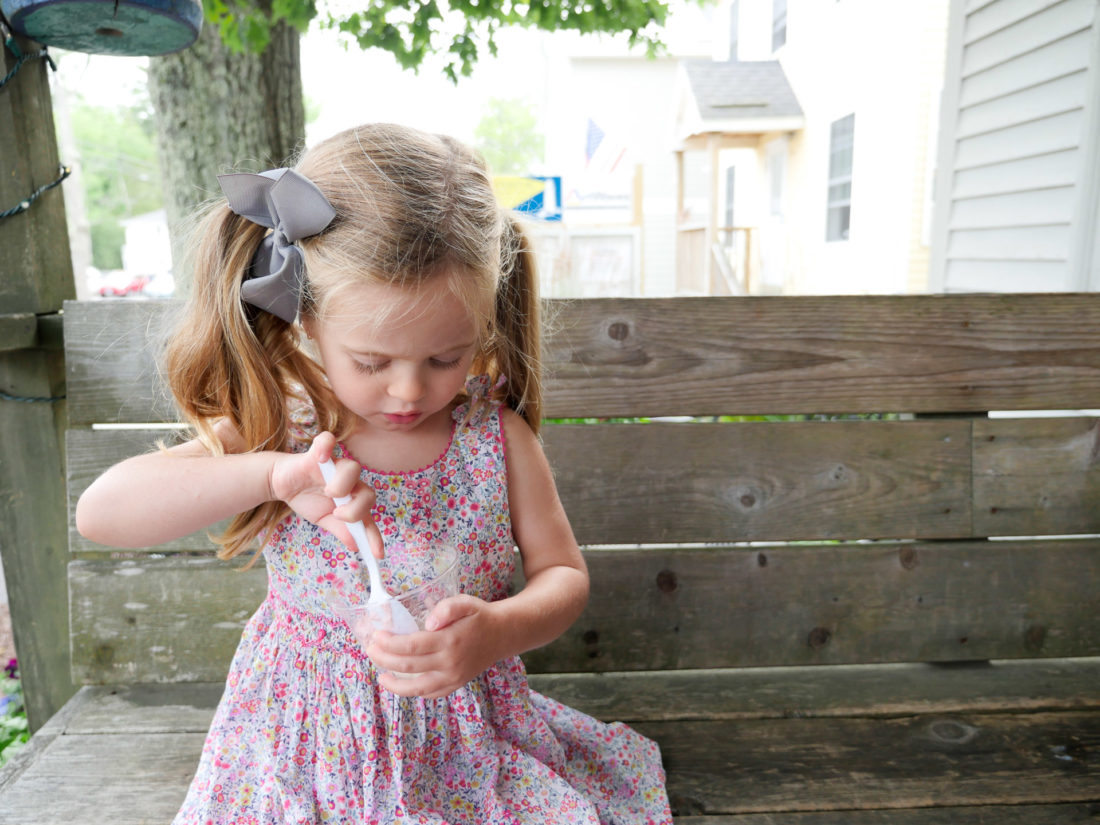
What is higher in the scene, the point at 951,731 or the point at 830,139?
the point at 830,139

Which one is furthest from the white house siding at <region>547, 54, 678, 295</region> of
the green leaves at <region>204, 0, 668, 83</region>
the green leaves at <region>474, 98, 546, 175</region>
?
the green leaves at <region>474, 98, 546, 175</region>

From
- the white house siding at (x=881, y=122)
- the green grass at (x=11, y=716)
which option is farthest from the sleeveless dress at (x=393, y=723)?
the white house siding at (x=881, y=122)

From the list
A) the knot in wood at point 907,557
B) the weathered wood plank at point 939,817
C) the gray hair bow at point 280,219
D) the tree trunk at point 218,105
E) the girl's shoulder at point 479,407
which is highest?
the tree trunk at point 218,105

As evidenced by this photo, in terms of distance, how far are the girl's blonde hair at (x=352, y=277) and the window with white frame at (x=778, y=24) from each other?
4.32 m

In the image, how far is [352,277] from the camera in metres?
1.07

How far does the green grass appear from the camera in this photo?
7.00ft

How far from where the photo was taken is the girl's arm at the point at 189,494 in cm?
113

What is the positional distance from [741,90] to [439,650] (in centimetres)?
674

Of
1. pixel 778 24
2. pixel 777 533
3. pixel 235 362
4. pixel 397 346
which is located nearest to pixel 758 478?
pixel 777 533

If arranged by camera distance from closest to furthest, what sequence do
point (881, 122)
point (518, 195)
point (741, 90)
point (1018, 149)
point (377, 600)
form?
point (377, 600) < point (518, 195) < point (1018, 149) < point (881, 122) < point (741, 90)

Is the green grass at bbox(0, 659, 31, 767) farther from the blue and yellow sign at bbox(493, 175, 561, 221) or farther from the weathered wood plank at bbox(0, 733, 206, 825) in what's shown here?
the blue and yellow sign at bbox(493, 175, 561, 221)

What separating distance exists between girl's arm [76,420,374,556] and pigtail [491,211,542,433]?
1.29 ft

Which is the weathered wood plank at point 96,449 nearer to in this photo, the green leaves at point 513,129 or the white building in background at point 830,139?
the white building in background at point 830,139

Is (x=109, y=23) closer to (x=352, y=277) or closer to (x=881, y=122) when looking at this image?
(x=352, y=277)
